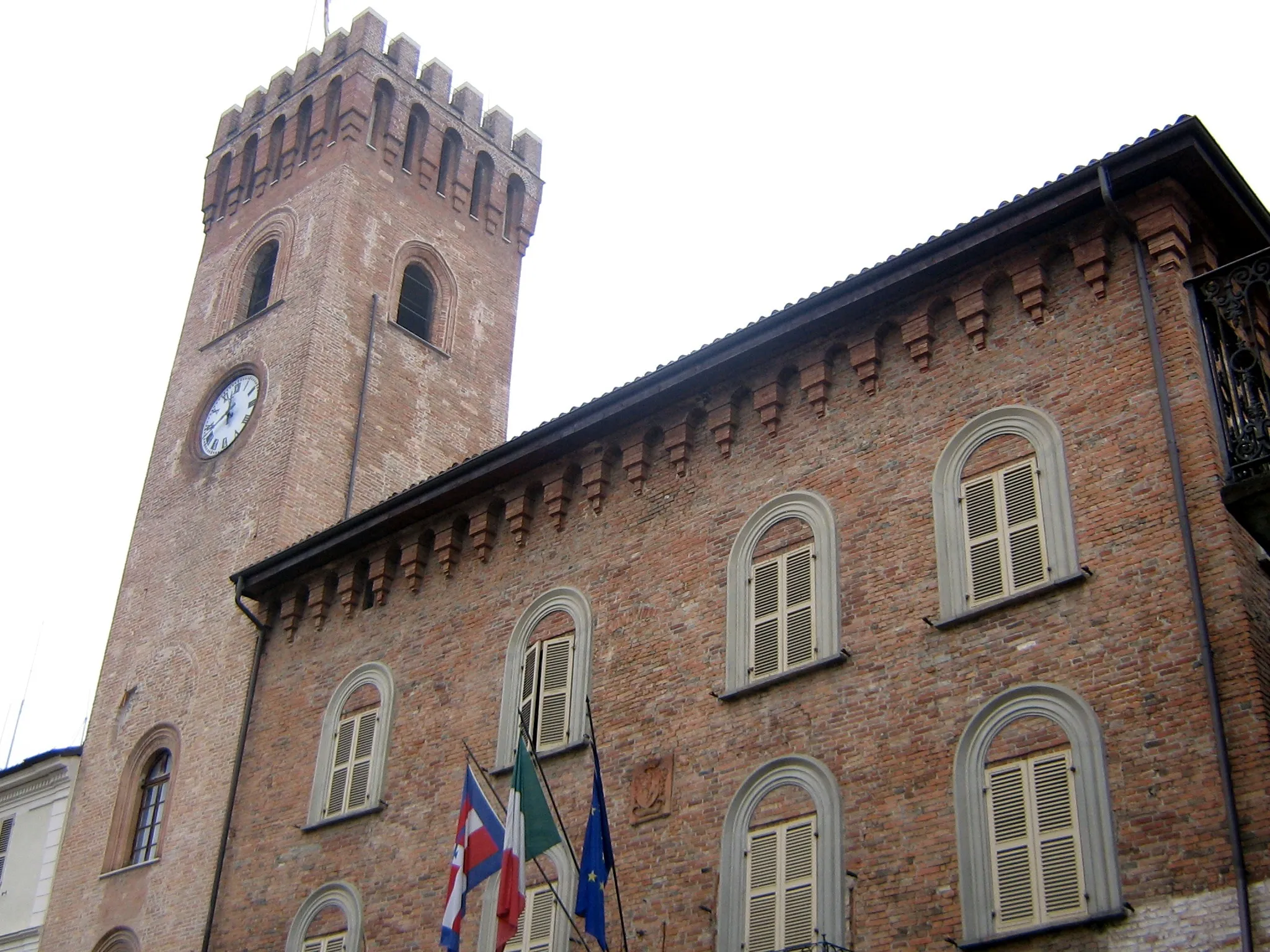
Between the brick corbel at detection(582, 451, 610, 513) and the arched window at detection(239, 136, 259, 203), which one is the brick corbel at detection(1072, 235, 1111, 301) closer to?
the brick corbel at detection(582, 451, 610, 513)

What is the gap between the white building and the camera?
23.1 meters

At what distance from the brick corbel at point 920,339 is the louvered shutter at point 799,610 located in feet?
6.93

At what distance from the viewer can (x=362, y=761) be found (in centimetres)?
1909

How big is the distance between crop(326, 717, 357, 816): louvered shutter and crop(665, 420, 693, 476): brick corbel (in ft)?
17.6

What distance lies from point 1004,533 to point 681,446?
4.20m

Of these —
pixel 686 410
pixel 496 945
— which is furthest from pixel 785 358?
pixel 496 945

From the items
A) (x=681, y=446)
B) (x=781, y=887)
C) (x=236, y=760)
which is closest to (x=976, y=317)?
(x=681, y=446)

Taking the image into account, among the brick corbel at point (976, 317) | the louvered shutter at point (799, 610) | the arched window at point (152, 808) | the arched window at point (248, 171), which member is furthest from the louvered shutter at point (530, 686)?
the arched window at point (248, 171)

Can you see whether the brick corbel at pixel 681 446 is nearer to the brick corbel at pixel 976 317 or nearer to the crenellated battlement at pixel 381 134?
the brick corbel at pixel 976 317

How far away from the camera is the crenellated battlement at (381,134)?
29.3 meters

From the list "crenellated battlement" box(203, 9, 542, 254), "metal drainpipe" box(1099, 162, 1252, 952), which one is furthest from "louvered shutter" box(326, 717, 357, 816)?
"crenellated battlement" box(203, 9, 542, 254)

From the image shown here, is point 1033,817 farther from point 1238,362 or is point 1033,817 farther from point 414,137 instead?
point 414,137

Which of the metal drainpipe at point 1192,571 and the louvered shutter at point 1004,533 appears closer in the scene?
the metal drainpipe at point 1192,571

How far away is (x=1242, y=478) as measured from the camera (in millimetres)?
12391
